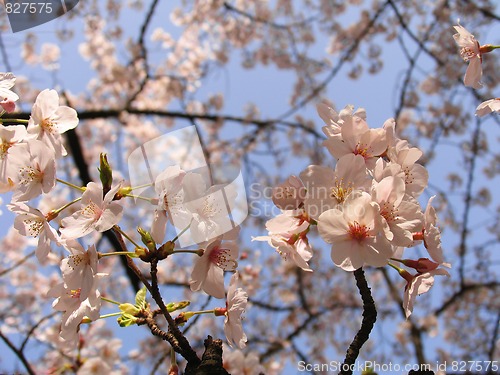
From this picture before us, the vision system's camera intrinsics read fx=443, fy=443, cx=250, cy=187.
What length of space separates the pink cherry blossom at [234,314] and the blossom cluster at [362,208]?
215mm

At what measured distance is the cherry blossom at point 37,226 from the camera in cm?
131

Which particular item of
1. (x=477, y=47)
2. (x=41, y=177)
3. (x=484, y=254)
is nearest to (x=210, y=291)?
(x=41, y=177)

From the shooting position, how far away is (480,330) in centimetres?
727

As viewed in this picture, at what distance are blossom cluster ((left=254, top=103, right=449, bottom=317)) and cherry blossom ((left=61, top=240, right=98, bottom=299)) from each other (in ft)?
1.70

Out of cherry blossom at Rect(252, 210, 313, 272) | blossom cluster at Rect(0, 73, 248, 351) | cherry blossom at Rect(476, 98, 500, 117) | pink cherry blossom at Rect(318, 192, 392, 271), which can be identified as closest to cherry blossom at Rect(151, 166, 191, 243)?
blossom cluster at Rect(0, 73, 248, 351)

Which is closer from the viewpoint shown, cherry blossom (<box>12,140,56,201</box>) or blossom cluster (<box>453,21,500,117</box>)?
cherry blossom (<box>12,140,56,201</box>)

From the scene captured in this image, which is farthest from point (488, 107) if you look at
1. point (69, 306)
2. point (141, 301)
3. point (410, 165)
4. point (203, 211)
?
point (69, 306)

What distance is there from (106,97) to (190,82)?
6.35 ft

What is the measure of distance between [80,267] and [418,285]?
1011 mm

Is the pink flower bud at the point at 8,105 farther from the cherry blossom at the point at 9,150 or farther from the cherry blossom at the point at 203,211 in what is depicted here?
the cherry blossom at the point at 203,211

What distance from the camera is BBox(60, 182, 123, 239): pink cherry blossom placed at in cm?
123

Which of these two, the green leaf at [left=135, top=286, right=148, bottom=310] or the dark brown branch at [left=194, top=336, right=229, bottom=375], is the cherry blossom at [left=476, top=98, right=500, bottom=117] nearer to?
the dark brown branch at [left=194, top=336, right=229, bottom=375]

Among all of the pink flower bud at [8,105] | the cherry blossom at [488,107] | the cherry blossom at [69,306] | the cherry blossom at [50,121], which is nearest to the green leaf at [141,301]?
the cherry blossom at [69,306]

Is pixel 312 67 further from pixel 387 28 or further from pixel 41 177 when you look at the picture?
pixel 41 177
